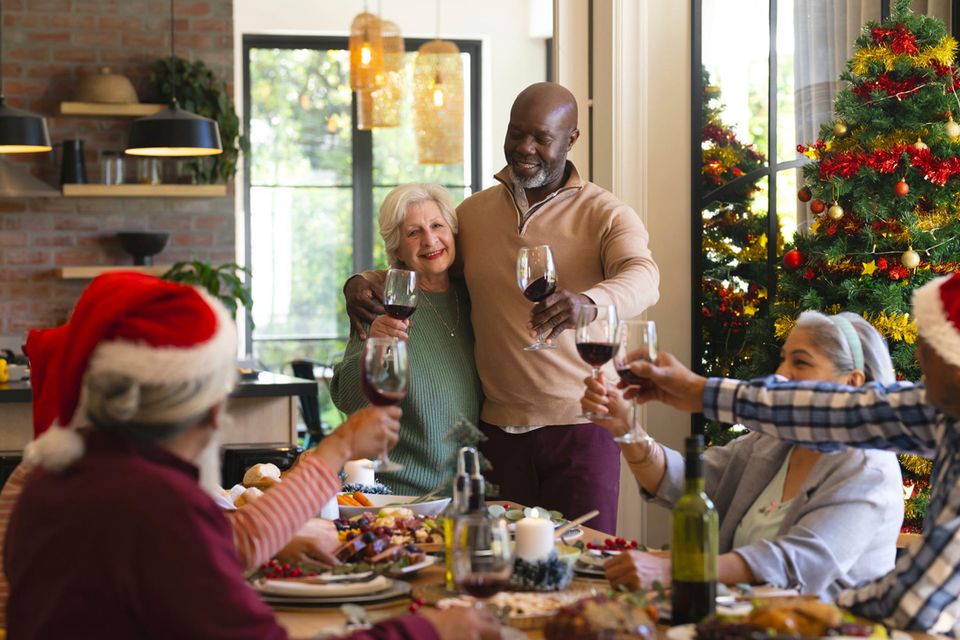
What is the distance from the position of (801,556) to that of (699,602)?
37 centimetres

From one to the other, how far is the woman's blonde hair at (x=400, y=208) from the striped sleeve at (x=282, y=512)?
132cm

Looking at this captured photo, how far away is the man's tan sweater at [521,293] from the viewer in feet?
9.78

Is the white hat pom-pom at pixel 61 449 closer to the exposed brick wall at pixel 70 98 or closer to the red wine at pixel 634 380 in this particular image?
the red wine at pixel 634 380

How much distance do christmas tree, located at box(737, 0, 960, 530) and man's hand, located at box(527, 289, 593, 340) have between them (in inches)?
A: 52.0

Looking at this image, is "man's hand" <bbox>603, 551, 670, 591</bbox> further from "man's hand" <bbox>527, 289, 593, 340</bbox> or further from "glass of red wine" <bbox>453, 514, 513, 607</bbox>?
"man's hand" <bbox>527, 289, 593, 340</bbox>

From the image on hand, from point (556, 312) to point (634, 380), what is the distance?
19.4 inches

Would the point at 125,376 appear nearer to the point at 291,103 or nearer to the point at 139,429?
the point at 139,429

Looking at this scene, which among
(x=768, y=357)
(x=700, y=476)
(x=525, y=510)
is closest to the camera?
(x=700, y=476)

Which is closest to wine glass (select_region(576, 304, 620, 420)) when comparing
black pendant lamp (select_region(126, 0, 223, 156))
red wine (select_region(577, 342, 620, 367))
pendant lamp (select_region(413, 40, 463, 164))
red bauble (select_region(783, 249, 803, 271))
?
red wine (select_region(577, 342, 620, 367))

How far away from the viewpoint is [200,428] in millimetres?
1423

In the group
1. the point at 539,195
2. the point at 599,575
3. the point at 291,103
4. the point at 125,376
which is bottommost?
the point at 599,575

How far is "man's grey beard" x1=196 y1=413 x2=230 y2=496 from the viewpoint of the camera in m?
1.46

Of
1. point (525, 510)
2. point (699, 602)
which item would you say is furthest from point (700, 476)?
point (525, 510)

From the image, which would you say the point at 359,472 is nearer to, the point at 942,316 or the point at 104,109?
the point at 942,316
